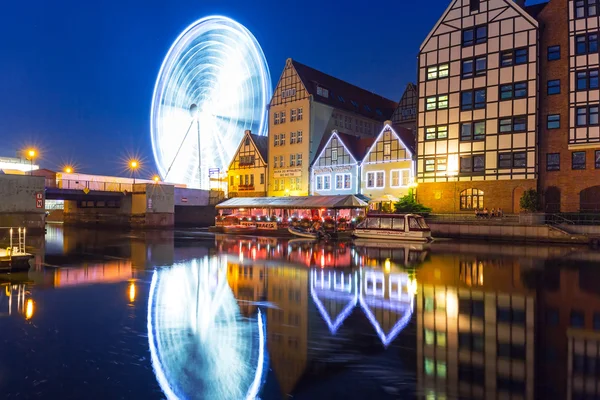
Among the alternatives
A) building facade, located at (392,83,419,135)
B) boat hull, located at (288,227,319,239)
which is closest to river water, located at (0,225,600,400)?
boat hull, located at (288,227,319,239)

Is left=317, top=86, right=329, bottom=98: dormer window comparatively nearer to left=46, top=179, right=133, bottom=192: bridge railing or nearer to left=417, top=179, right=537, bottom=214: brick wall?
left=417, top=179, right=537, bottom=214: brick wall

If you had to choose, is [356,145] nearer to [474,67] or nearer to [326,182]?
[326,182]

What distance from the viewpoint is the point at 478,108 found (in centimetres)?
4419

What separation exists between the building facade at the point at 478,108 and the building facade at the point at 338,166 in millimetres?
8570

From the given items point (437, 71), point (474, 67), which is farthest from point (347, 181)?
point (474, 67)

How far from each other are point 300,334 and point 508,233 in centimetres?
3122

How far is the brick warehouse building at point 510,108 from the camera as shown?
131 ft

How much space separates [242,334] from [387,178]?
42223 mm

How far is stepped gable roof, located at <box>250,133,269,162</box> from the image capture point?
6462 centimetres

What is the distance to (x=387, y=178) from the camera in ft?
167

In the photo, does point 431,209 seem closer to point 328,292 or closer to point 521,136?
point 521,136

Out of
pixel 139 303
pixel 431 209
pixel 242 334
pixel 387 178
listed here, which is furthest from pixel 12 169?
pixel 242 334

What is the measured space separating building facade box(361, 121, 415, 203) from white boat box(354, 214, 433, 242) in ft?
32.8

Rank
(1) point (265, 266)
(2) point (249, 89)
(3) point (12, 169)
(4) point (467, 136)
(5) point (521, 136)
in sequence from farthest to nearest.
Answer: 1. (3) point (12, 169)
2. (2) point (249, 89)
3. (4) point (467, 136)
4. (5) point (521, 136)
5. (1) point (265, 266)
